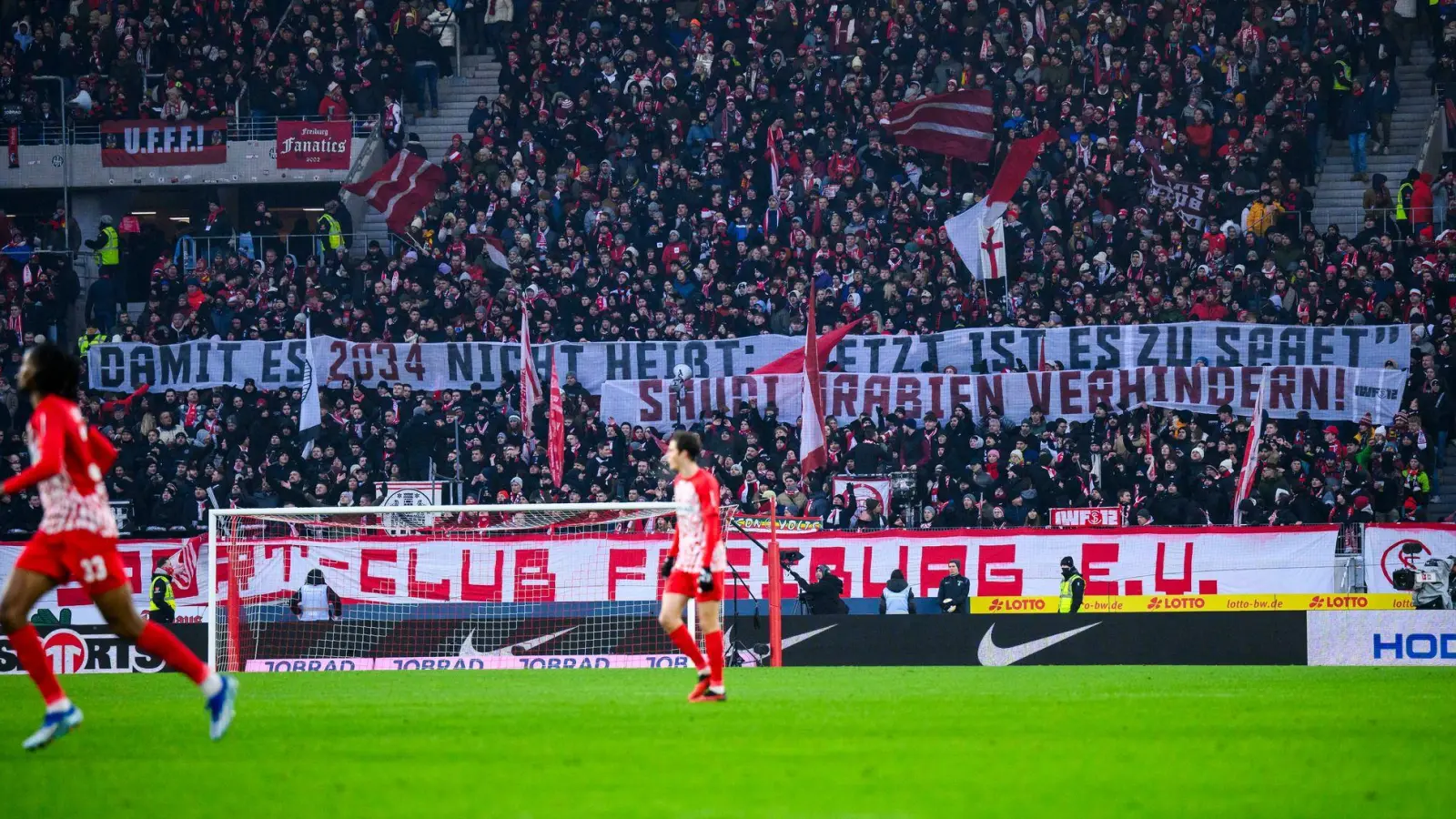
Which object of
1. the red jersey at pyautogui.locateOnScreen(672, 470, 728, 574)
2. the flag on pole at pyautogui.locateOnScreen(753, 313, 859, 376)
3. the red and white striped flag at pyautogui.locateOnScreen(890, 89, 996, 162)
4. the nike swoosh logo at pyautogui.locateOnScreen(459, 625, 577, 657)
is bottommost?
the nike swoosh logo at pyautogui.locateOnScreen(459, 625, 577, 657)

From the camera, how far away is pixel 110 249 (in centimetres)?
3531

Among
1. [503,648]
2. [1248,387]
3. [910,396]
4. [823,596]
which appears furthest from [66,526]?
[1248,387]

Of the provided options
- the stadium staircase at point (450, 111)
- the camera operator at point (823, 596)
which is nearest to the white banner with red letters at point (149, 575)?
the camera operator at point (823, 596)

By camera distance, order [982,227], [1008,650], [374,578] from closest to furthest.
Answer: [1008,650], [374,578], [982,227]

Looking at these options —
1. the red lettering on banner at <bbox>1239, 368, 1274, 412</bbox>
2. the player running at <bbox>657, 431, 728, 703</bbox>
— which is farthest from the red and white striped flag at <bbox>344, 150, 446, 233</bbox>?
the player running at <bbox>657, 431, 728, 703</bbox>

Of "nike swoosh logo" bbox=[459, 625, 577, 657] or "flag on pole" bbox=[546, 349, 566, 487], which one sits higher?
"flag on pole" bbox=[546, 349, 566, 487]

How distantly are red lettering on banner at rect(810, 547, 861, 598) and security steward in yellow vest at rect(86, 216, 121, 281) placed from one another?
1701cm

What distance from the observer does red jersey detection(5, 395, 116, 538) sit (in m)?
9.64

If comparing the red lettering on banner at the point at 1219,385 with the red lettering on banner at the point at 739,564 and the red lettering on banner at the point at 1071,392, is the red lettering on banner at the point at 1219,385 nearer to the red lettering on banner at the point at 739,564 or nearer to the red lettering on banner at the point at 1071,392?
the red lettering on banner at the point at 1071,392

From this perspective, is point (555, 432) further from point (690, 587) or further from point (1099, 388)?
point (690, 587)

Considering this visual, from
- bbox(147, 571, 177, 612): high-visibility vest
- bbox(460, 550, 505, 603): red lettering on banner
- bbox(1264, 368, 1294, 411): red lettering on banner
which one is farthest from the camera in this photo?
bbox(1264, 368, 1294, 411): red lettering on banner

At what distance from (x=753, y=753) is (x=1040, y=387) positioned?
741 inches

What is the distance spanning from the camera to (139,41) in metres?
37.4

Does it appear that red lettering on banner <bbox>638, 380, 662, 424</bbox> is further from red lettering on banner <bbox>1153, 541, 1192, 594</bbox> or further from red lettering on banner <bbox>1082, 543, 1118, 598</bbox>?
red lettering on banner <bbox>1153, 541, 1192, 594</bbox>
